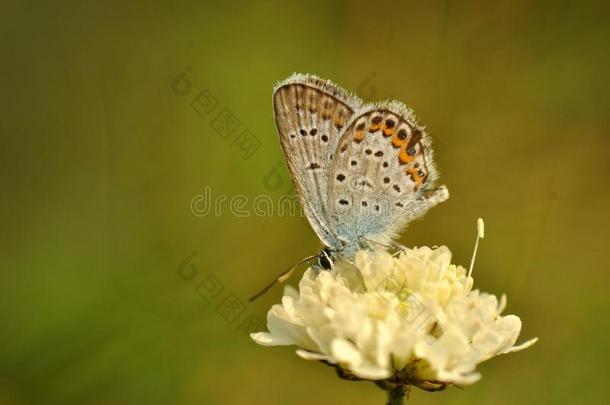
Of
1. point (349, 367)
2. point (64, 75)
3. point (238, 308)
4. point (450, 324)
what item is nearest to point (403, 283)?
point (450, 324)

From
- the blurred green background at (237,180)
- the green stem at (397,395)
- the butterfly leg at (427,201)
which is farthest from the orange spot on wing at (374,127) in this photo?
the blurred green background at (237,180)

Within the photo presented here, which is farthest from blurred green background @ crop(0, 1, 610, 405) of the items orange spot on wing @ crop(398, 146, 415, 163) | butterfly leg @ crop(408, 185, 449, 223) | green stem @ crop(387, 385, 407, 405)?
green stem @ crop(387, 385, 407, 405)

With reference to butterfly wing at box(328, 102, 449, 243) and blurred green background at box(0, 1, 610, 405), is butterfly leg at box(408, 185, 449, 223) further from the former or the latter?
blurred green background at box(0, 1, 610, 405)

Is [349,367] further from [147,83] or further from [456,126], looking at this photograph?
[147,83]

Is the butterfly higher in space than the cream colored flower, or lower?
higher

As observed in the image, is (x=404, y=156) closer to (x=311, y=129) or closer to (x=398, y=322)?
(x=311, y=129)

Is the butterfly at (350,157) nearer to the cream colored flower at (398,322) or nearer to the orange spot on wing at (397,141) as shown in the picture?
the orange spot on wing at (397,141)
